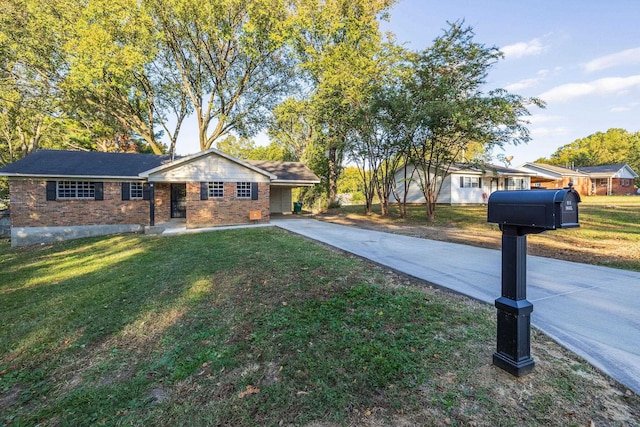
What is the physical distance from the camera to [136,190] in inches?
571

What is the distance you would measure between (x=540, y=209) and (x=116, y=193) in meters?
16.3

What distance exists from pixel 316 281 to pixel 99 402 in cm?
301

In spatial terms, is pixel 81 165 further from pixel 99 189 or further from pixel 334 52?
pixel 334 52

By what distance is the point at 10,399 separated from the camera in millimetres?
2742

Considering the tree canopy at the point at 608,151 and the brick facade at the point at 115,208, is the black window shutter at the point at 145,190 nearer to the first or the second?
the brick facade at the point at 115,208

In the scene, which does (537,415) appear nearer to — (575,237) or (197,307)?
(197,307)

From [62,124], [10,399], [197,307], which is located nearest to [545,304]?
[197,307]

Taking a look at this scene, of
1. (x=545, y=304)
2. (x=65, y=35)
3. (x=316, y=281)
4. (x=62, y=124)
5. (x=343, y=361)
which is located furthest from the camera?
(x=62, y=124)

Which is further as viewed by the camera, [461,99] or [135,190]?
[135,190]

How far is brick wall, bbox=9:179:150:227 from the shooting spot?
1273cm

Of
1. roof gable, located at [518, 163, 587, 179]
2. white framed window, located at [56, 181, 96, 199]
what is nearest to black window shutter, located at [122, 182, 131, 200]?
white framed window, located at [56, 181, 96, 199]

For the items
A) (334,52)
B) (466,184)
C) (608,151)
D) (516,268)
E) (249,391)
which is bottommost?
(249,391)

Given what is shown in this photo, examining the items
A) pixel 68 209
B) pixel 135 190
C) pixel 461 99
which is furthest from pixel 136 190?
pixel 461 99

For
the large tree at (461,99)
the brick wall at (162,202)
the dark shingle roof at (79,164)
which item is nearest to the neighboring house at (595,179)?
the large tree at (461,99)
